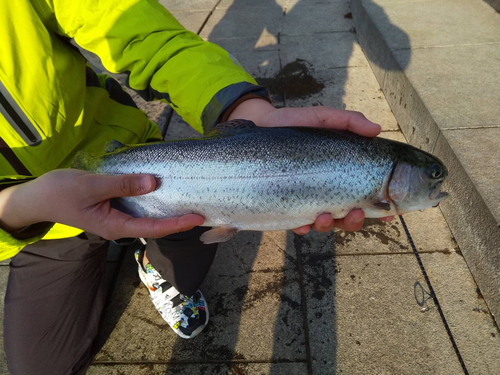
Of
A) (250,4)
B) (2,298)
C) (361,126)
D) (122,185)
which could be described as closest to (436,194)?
(361,126)

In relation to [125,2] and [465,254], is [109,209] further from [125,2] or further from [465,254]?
[465,254]

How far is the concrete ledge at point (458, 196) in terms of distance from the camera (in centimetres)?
244

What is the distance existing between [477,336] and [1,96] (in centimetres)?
337

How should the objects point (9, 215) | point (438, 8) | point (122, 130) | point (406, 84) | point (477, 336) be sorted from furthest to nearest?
point (438, 8) → point (406, 84) → point (122, 130) → point (477, 336) → point (9, 215)

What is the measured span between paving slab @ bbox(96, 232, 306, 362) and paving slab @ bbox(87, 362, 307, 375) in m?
0.05

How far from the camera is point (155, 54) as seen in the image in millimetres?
2281

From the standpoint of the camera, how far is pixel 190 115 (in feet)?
7.72

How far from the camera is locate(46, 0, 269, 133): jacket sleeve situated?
2.17 m

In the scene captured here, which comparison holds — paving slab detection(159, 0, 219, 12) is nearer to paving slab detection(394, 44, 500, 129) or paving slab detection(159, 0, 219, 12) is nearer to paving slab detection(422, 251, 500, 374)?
paving slab detection(394, 44, 500, 129)

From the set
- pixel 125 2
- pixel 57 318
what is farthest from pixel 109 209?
pixel 125 2

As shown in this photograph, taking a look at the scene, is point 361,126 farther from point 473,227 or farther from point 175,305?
point 175,305

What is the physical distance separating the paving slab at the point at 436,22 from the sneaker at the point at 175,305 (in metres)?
4.02

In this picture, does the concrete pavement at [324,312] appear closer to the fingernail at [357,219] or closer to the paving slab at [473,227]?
the paving slab at [473,227]

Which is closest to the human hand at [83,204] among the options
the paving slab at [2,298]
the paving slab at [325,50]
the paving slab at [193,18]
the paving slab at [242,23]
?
the paving slab at [2,298]
